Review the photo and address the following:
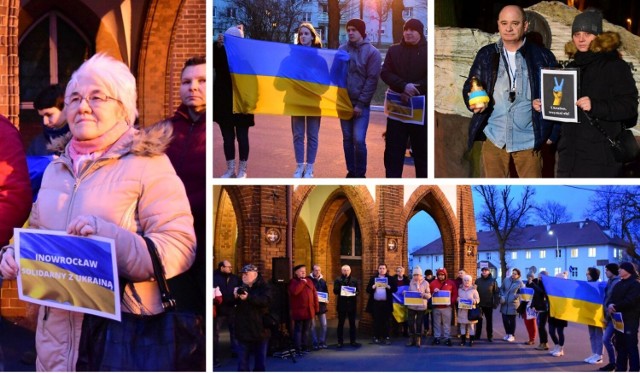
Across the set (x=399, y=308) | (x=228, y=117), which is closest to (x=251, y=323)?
(x=399, y=308)

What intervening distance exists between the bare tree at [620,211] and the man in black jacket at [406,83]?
1567 mm

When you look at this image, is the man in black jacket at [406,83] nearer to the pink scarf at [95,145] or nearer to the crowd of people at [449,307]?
the crowd of people at [449,307]

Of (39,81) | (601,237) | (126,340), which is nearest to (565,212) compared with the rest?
(601,237)

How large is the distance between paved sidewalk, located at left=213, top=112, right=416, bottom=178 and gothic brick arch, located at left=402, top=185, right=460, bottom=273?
33cm

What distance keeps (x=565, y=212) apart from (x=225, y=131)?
3063mm

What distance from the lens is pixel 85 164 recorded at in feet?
26.8

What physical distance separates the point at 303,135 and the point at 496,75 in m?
1.77

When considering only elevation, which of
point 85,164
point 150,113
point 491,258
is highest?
point 150,113

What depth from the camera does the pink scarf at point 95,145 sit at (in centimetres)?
827

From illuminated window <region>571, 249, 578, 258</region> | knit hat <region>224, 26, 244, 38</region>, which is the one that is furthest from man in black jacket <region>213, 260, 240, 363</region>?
illuminated window <region>571, 249, 578, 258</region>

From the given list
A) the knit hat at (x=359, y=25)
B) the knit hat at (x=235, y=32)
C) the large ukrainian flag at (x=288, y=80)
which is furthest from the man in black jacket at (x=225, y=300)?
the knit hat at (x=359, y=25)

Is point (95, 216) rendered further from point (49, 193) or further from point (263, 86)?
point (263, 86)

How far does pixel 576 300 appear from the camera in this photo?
31.1 ft

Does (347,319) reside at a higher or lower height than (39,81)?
lower
